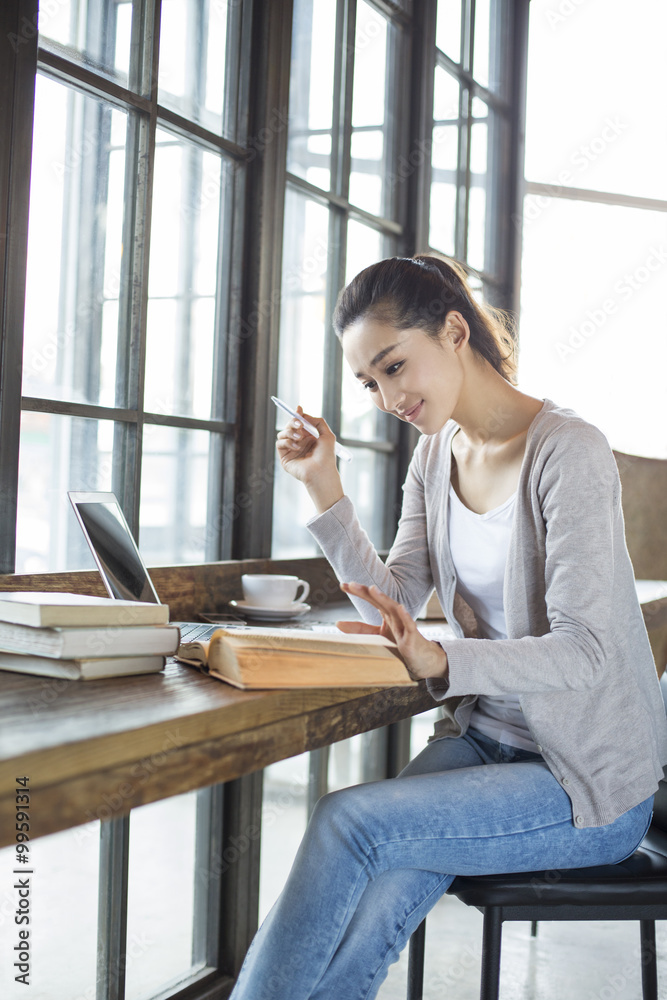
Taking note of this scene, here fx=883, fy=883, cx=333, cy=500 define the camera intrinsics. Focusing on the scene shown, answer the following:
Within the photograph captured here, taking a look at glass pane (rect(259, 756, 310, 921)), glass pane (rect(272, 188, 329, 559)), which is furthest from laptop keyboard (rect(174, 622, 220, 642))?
glass pane (rect(259, 756, 310, 921))

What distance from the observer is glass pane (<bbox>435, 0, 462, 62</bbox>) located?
2848 millimetres

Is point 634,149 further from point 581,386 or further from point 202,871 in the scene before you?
point 202,871

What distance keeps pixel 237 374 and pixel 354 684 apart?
3.63 feet

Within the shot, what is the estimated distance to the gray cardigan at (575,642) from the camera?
1192 mm

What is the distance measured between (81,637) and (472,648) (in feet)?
1.67

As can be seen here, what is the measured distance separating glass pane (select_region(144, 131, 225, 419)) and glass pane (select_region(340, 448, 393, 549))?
2.19ft

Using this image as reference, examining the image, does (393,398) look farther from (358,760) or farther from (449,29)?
(449,29)

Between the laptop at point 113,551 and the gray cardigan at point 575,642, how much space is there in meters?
0.45

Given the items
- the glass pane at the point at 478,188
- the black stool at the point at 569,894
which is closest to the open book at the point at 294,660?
the black stool at the point at 569,894

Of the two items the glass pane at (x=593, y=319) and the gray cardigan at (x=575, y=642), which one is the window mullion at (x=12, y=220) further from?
the glass pane at (x=593, y=319)

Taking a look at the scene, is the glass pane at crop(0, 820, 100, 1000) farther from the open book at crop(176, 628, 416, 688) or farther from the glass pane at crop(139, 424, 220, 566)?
the open book at crop(176, 628, 416, 688)

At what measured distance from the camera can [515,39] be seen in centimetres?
327

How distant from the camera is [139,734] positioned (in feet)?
→ 2.50

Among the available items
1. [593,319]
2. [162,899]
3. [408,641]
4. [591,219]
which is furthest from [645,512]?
[408,641]
